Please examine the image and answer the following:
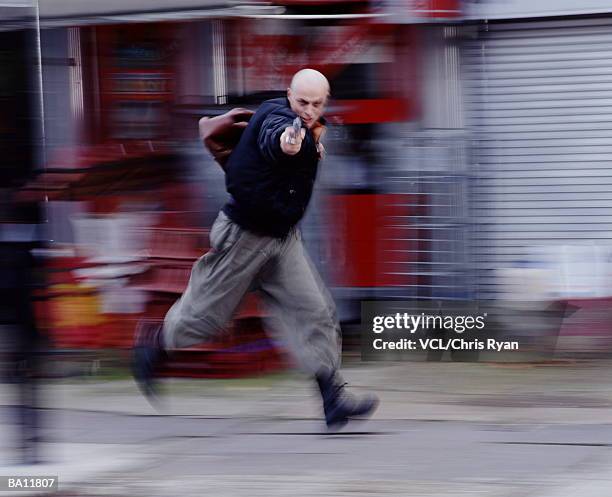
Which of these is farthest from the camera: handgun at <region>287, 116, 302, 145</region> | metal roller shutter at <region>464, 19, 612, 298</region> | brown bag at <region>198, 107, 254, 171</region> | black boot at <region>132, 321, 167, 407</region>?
metal roller shutter at <region>464, 19, 612, 298</region>

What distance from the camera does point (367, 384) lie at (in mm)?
7773

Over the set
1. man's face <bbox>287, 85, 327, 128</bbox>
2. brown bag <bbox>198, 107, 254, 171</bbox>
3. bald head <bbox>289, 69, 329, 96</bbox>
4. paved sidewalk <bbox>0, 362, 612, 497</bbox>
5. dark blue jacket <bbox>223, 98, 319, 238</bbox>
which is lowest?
paved sidewalk <bbox>0, 362, 612, 497</bbox>

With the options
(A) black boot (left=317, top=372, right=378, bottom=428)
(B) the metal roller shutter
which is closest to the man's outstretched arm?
(A) black boot (left=317, top=372, right=378, bottom=428)

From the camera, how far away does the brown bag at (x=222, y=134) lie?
6.04 m

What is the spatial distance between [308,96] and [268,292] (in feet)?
3.46

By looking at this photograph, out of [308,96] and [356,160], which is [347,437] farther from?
[356,160]

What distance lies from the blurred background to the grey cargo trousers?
1.33 m

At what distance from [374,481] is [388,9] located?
465 cm

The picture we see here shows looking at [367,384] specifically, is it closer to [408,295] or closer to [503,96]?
[408,295]

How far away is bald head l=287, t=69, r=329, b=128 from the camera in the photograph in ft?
18.6

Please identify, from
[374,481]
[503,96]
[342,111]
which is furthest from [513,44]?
[374,481]

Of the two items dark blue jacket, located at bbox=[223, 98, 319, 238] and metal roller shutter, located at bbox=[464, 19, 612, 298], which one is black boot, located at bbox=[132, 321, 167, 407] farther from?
metal roller shutter, located at bbox=[464, 19, 612, 298]

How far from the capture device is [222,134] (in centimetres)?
605

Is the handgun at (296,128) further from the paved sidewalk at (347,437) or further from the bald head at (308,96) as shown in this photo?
the paved sidewalk at (347,437)
